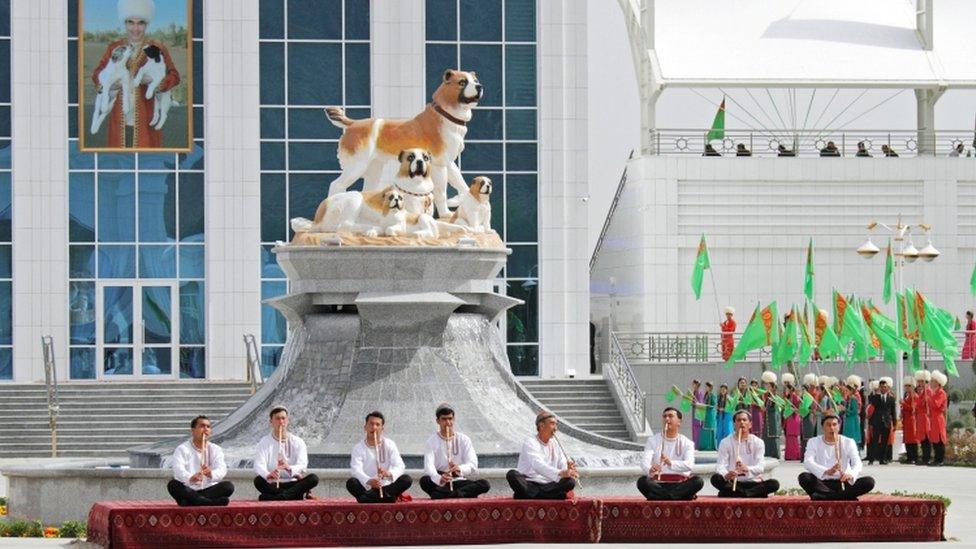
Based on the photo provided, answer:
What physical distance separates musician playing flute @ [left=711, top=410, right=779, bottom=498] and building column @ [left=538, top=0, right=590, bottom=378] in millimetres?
29838

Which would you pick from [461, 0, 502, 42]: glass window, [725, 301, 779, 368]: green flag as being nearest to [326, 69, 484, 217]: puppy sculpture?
[725, 301, 779, 368]: green flag

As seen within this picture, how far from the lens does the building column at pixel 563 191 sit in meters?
54.7

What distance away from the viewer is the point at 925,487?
34.6 m

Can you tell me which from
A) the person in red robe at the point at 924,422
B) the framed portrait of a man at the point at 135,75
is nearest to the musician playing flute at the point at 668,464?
the person in red robe at the point at 924,422

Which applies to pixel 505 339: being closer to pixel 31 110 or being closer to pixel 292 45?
pixel 292 45

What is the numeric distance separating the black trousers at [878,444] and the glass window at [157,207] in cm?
1873

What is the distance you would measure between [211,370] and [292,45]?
7.50m

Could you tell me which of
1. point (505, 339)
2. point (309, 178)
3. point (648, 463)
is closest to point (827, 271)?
point (505, 339)

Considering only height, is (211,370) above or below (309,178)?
below

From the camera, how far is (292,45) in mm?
54094

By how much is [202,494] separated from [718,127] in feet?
125

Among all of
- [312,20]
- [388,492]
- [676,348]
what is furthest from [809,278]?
[388,492]

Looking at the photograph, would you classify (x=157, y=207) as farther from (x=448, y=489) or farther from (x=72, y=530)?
(x=448, y=489)

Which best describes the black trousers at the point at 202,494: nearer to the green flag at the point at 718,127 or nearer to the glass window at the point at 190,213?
the glass window at the point at 190,213
